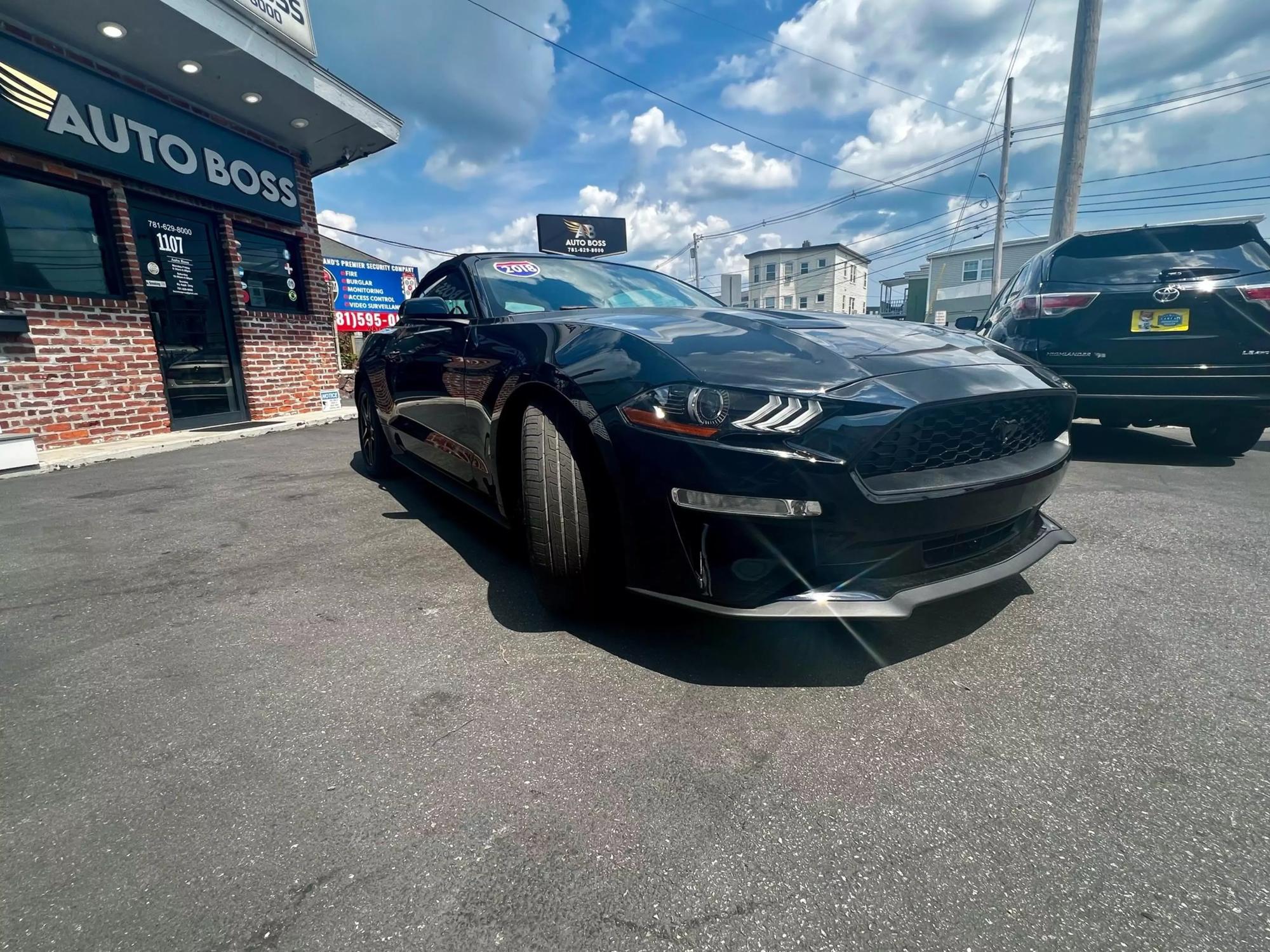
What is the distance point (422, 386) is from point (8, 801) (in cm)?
213

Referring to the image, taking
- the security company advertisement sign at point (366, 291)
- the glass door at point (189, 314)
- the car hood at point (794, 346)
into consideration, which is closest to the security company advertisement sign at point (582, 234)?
the security company advertisement sign at point (366, 291)

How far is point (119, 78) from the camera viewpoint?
6.06 m

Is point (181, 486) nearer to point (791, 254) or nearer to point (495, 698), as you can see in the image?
point (495, 698)

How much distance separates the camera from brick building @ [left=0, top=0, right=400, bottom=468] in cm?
543

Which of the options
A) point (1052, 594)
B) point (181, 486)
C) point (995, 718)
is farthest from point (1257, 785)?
point (181, 486)

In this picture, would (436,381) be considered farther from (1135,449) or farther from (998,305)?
(1135,449)

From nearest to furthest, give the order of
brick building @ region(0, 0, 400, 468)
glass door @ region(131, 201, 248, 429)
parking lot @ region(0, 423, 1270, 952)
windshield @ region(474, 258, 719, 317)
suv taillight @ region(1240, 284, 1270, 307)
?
parking lot @ region(0, 423, 1270, 952)
windshield @ region(474, 258, 719, 317)
suv taillight @ region(1240, 284, 1270, 307)
brick building @ region(0, 0, 400, 468)
glass door @ region(131, 201, 248, 429)

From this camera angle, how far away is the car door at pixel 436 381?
8.80ft

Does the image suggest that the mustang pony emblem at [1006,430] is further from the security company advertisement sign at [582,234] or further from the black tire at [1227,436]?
the security company advertisement sign at [582,234]

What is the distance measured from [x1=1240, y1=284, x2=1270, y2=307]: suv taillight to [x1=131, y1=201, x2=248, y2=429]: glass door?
9.43m

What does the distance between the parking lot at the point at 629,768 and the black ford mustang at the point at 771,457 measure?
306 millimetres

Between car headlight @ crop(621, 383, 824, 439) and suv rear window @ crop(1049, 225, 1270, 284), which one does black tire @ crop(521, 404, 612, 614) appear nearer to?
car headlight @ crop(621, 383, 824, 439)

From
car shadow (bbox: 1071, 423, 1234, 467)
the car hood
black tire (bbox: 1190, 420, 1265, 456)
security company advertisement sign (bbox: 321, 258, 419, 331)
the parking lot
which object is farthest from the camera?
security company advertisement sign (bbox: 321, 258, 419, 331)

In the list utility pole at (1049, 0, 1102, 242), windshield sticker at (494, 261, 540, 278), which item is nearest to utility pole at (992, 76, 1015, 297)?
utility pole at (1049, 0, 1102, 242)
